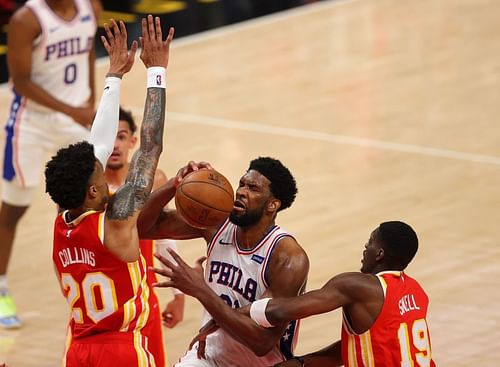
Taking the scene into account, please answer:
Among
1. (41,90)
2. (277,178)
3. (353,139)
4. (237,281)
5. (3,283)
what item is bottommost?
(237,281)

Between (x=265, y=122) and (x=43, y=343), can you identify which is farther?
→ (x=265, y=122)

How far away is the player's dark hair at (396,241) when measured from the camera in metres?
5.91

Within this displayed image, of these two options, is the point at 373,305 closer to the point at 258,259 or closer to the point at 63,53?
the point at 258,259

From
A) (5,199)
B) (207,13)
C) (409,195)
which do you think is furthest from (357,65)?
(5,199)

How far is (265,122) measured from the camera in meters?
12.9

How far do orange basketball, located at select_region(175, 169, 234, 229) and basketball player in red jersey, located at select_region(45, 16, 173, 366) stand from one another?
31 centimetres

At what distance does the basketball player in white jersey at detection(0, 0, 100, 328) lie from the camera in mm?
8984

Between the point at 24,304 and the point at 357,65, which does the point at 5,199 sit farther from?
the point at 357,65

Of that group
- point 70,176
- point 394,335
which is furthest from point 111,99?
point 394,335

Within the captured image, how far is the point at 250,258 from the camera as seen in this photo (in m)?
6.29

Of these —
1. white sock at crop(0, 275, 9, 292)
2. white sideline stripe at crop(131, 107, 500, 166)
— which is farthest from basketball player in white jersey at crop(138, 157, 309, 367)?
white sideline stripe at crop(131, 107, 500, 166)

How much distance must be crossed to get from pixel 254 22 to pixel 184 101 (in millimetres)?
3477

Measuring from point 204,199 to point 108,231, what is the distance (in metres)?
0.59

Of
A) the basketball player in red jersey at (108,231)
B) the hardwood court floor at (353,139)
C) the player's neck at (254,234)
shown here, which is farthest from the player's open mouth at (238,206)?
the hardwood court floor at (353,139)
